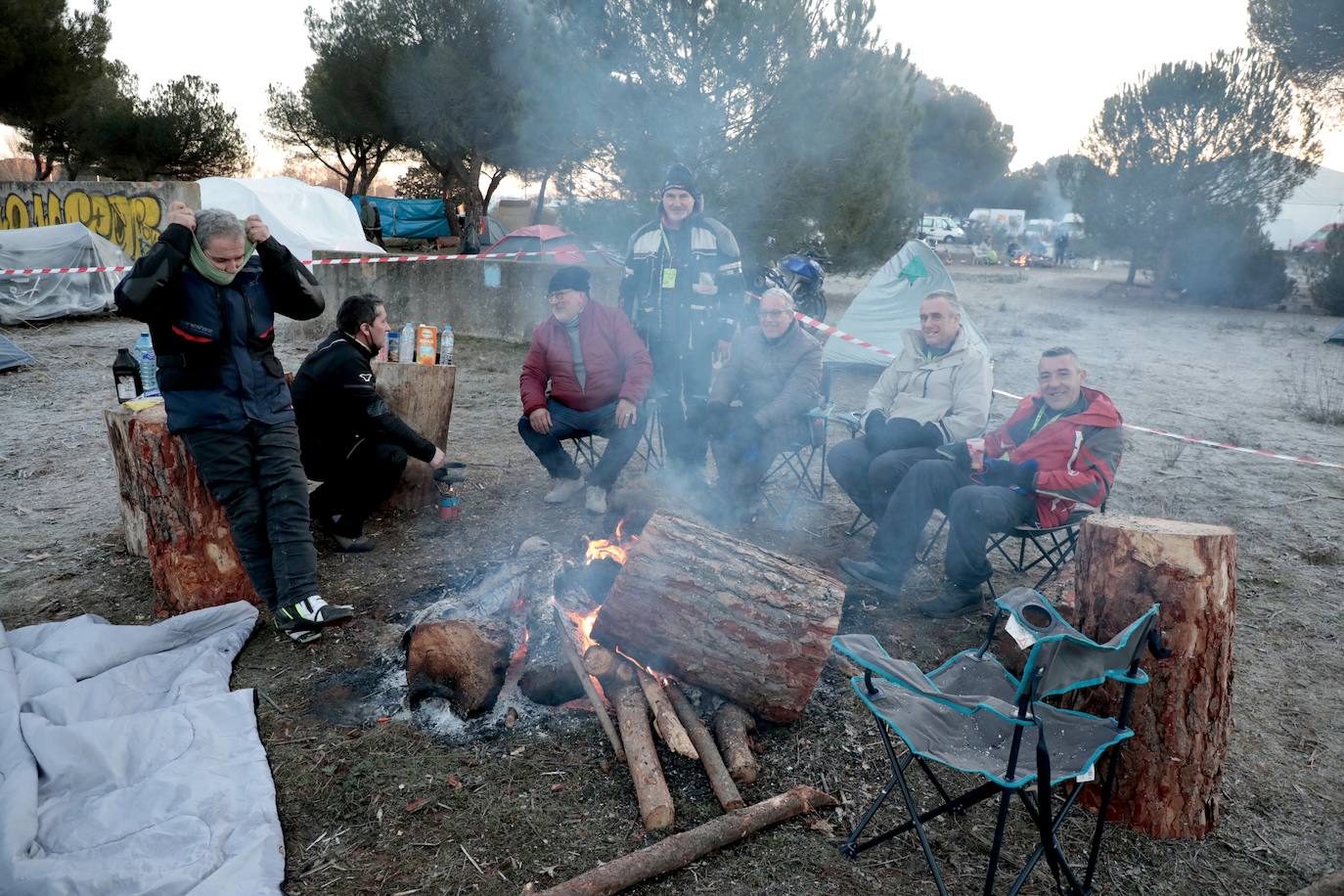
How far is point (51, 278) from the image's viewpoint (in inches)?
437

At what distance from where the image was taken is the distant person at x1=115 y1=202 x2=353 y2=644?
10.6 feet

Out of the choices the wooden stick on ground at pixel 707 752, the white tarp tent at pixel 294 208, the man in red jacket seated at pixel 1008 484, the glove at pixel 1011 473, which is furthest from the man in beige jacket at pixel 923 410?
the white tarp tent at pixel 294 208

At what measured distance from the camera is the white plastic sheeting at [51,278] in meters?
10.8

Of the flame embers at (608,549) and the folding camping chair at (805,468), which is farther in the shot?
the folding camping chair at (805,468)

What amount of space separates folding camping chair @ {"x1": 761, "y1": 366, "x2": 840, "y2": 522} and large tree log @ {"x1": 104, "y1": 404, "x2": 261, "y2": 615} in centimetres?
299

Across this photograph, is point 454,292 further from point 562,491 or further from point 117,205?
point 117,205

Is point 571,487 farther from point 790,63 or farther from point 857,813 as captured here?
point 790,63

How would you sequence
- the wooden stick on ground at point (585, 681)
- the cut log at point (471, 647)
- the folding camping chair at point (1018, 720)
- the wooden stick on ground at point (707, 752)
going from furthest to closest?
1. the cut log at point (471, 647)
2. the wooden stick on ground at point (585, 681)
3. the wooden stick on ground at point (707, 752)
4. the folding camping chair at point (1018, 720)

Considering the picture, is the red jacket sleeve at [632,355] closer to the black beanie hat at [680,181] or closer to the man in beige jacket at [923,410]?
the black beanie hat at [680,181]

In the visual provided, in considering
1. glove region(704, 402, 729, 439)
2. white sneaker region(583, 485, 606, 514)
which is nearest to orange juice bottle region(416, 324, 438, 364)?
white sneaker region(583, 485, 606, 514)

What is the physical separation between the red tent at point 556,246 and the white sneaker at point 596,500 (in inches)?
214

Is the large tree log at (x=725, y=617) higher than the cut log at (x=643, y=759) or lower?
higher

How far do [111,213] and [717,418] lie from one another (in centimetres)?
1471

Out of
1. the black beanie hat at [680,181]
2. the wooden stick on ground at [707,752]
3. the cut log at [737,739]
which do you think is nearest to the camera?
the wooden stick on ground at [707,752]
